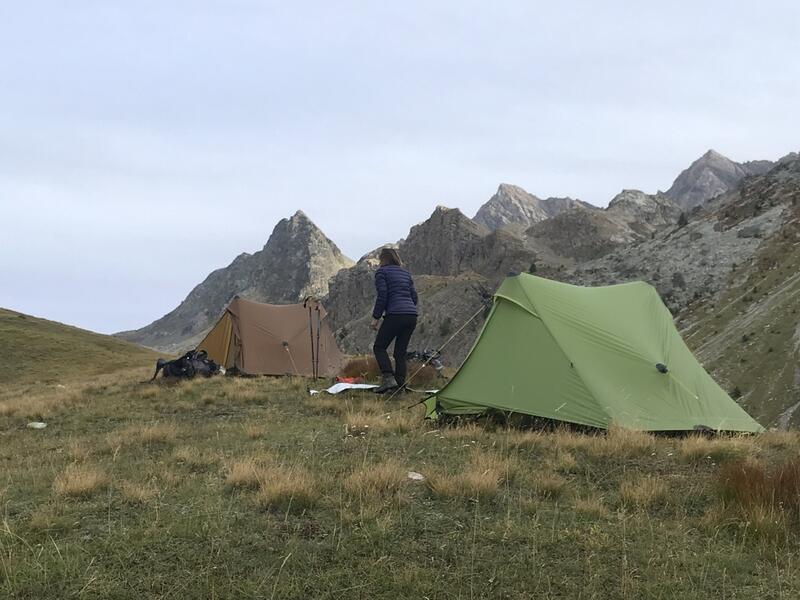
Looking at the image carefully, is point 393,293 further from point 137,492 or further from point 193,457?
point 137,492

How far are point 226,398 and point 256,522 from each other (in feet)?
30.2

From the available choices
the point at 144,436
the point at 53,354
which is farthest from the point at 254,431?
the point at 53,354

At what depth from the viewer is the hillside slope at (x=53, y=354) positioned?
43.6 metres

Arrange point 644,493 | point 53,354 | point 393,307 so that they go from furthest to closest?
point 53,354, point 393,307, point 644,493

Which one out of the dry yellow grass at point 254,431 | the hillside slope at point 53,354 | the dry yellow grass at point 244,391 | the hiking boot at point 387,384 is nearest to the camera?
the dry yellow grass at point 254,431

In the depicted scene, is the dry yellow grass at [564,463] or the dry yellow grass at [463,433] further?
the dry yellow grass at [463,433]

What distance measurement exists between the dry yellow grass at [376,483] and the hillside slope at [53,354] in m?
39.3

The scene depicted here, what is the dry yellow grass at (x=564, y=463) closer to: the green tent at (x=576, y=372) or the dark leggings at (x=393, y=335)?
the green tent at (x=576, y=372)

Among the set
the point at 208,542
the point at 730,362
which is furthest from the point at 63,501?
the point at 730,362

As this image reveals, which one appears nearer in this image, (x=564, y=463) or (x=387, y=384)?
(x=564, y=463)

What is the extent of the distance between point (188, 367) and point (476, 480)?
14.1 meters

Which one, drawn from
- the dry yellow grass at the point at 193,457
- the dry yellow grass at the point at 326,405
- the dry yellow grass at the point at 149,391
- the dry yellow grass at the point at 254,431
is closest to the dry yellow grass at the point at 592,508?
the dry yellow grass at the point at 193,457

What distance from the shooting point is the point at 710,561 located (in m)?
4.01

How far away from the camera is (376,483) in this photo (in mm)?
5324
